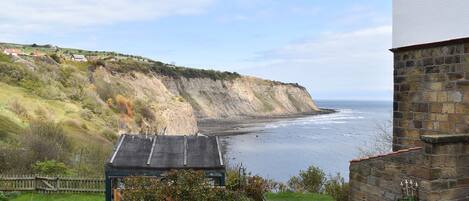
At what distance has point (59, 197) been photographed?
19438mm

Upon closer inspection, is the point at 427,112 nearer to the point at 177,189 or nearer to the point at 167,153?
the point at 177,189

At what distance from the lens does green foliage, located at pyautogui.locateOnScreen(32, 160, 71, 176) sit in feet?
67.4

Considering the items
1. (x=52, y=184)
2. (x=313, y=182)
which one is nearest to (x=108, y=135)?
(x=52, y=184)

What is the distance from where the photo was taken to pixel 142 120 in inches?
1975

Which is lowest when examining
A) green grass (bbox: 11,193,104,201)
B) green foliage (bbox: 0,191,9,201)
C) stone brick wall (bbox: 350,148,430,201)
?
green grass (bbox: 11,193,104,201)

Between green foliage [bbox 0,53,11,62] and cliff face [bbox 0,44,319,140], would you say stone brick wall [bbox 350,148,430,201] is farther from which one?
green foliage [bbox 0,53,11,62]

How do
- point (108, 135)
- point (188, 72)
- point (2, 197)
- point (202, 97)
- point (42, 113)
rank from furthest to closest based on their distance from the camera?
1. point (202, 97)
2. point (188, 72)
3. point (108, 135)
4. point (42, 113)
5. point (2, 197)

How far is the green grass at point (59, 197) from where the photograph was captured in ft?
61.6

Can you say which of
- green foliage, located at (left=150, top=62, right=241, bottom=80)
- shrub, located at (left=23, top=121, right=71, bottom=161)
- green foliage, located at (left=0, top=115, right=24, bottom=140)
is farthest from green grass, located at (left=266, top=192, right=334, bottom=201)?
green foliage, located at (left=150, top=62, right=241, bottom=80)

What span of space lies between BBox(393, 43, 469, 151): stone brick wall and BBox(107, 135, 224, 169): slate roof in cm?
600

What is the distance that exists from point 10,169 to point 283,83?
132 m

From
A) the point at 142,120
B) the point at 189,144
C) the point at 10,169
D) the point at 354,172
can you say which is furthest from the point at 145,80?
the point at 354,172

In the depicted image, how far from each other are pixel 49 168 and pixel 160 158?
8.68 metres

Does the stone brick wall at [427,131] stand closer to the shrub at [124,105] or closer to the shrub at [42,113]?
the shrub at [42,113]
